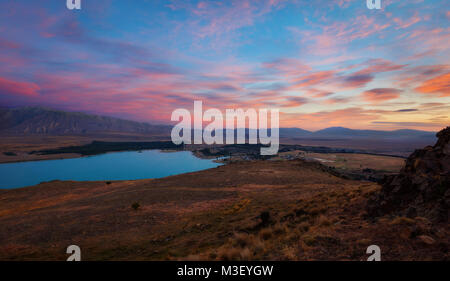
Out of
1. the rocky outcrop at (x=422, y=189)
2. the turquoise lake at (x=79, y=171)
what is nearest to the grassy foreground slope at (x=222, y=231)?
the rocky outcrop at (x=422, y=189)

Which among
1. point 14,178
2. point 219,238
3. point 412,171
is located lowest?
point 14,178

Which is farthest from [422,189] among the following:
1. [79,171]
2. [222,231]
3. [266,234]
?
[79,171]

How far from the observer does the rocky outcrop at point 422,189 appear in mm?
6523

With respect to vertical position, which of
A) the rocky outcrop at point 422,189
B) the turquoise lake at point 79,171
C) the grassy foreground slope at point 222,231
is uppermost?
the rocky outcrop at point 422,189

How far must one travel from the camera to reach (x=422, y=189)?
7.33m

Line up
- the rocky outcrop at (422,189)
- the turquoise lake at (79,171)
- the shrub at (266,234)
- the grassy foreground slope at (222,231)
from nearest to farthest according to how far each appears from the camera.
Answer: the grassy foreground slope at (222,231) → the rocky outcrop at (422,189) → the shrub at (266,234) → the turquoise lake at (79,171)

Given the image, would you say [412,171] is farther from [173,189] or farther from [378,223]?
[173,189]

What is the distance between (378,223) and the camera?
686cm

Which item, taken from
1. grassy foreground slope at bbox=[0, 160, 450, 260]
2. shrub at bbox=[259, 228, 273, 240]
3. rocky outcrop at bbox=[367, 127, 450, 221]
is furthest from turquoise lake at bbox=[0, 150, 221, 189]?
rocky outcrop at bbox=[367, 127, 450, 221]

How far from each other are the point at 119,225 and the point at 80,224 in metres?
2.77

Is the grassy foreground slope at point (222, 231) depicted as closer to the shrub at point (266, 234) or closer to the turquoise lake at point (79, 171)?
the shrub at point (266, 234)

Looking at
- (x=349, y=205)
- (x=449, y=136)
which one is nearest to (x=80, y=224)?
(x=349, y=205)

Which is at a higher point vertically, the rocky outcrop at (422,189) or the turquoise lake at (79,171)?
the rocky outcrop at (422,189)

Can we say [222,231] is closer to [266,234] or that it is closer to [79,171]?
[266,234]
